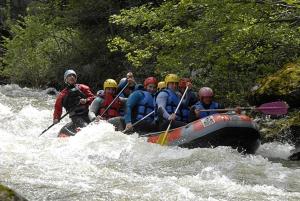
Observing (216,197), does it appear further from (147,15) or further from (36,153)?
(147,15)

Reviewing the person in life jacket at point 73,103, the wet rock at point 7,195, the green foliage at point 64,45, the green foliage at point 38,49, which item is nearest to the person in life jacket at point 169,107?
the person in life jacket at point 73,103

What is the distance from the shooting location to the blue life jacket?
9.78m

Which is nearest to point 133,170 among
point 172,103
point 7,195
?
point 172,103

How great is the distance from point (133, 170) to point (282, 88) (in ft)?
12.7

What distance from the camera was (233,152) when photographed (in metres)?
8.30

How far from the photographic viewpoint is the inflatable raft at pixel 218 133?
324 inches

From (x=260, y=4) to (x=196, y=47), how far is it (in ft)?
5.83

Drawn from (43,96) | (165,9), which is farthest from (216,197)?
(43,96)

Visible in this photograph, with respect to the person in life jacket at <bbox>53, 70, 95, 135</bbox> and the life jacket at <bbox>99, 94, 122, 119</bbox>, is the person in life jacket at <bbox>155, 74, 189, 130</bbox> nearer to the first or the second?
the life jacket at <bbox>99, 94, 122, 119</bbox>

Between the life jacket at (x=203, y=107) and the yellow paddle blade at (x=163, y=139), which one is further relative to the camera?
the life jacket at (x=203, y=107)

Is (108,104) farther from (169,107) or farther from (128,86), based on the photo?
(169,107)

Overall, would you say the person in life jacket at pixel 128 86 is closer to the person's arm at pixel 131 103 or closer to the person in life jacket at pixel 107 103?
the person in life jacket at pixel 107 103

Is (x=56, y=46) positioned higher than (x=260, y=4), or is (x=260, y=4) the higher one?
(x=260, y=4)

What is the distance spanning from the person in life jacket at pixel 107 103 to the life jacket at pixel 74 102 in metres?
0.33
